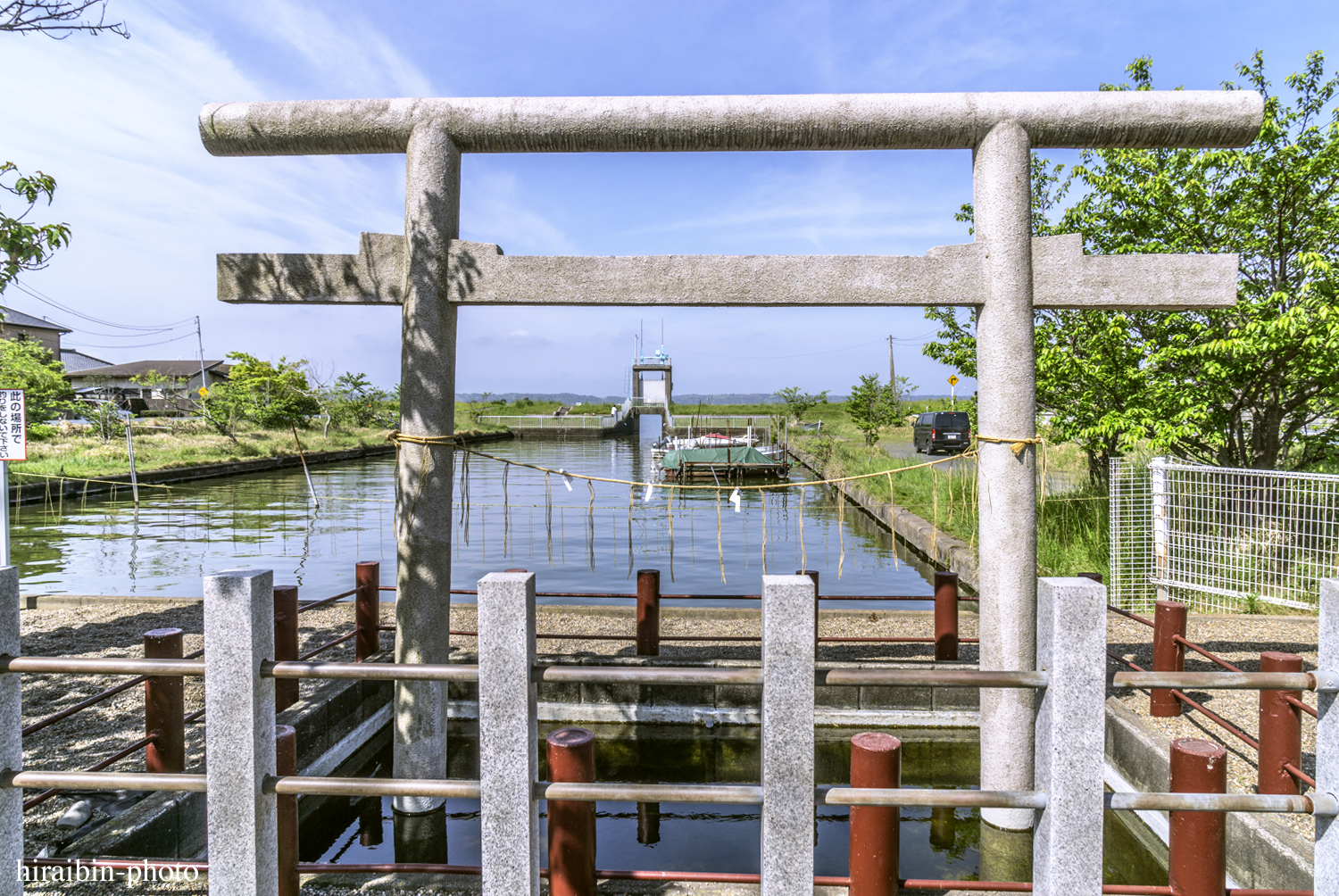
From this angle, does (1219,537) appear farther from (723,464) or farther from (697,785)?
(723,464)

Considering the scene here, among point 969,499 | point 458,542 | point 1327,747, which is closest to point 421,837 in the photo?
point 1327,747

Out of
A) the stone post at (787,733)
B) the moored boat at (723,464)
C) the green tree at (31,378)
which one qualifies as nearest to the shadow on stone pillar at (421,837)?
Result: the stone post at (787,733)

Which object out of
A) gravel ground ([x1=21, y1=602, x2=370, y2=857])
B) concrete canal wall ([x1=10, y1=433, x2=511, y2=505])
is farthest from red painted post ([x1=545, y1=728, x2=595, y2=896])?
concrete canal wall ([x1=10, y1=433, x2=511, y2=505])

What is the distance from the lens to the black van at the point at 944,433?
29.1 metres

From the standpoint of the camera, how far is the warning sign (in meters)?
7.60

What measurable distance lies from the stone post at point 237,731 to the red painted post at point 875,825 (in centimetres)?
239

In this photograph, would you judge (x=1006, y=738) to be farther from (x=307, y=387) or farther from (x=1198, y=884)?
(x=307, y=387)

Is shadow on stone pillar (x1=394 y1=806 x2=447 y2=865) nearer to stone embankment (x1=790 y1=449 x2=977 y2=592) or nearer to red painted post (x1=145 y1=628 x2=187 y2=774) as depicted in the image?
red painted post (x1=145 y1=628 x2=187 y2=774)

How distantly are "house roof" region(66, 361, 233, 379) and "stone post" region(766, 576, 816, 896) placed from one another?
215ft

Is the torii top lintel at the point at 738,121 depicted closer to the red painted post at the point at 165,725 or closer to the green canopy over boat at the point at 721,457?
the red painted post at the point at 165,725

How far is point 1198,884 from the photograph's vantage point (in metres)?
3.32

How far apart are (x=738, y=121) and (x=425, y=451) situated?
2.91 meters

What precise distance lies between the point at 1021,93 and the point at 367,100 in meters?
4.14

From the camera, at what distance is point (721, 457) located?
2769 cm
